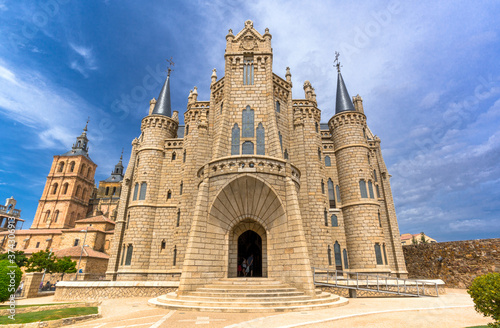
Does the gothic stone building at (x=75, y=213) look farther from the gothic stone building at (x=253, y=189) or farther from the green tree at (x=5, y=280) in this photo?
the green tree at (x=5, y=280)

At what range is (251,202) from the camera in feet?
46.3

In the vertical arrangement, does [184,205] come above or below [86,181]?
below

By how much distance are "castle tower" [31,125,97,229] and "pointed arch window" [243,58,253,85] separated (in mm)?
53128

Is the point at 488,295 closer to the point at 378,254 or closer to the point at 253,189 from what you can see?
the point at 253,189

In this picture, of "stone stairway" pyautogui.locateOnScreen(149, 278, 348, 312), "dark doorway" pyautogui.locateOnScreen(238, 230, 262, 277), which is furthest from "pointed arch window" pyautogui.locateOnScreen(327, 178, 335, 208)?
"stone stairway" pyautogui.locateOnScreen(149, 278, 348, 312)

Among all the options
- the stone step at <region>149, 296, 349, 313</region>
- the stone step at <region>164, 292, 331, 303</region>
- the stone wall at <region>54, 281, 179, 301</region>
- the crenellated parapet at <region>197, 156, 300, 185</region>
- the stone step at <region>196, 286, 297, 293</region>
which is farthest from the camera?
the stone wall at <region>54, 281, 179, 301</region>

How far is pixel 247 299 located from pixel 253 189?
5588 mm

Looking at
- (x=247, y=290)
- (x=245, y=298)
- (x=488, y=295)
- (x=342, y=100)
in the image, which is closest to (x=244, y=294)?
(x=245, y=298)

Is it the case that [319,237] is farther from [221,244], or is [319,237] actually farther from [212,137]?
[212,137]

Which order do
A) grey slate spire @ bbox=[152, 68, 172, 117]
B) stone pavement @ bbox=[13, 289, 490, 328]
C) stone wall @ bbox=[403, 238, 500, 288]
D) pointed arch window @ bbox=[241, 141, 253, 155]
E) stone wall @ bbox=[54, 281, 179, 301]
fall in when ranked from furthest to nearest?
grey slate spire @ bbox=[152, 68, 172, 117] → stone wall @ bbox=[403, 238, 500, 288] → pointed arch window @ bbox=[241, 141, 253, 155] → stone wall @ bbox=[54, 281, 179, 301] → stone pavement @ bbox=[13, 289, 490, 328]

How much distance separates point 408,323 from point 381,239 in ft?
46.2

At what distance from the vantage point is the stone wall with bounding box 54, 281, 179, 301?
1496 cm

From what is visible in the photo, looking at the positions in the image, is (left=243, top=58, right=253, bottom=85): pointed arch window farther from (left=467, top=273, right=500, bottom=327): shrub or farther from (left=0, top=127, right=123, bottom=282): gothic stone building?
(left=0, top=127, right=123, bottom=282): gothic stone building

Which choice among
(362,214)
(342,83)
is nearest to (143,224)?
(362,214)
